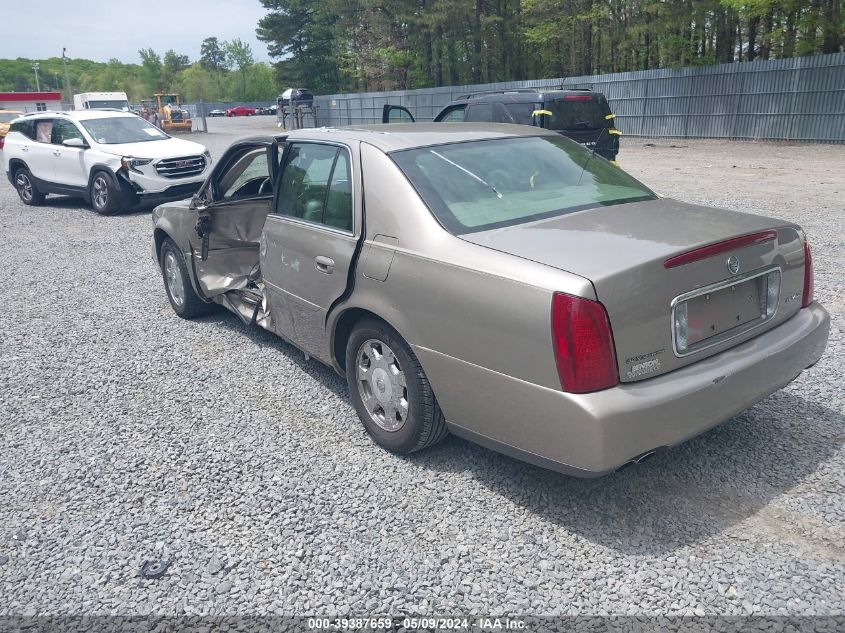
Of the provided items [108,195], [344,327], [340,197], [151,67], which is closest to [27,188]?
[108,195]

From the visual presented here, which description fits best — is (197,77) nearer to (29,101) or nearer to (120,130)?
(29,101)

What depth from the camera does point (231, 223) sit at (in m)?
5.79

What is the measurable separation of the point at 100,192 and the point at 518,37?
40.8 meters

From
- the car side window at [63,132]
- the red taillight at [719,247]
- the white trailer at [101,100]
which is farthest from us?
the white trailer at [101,100]

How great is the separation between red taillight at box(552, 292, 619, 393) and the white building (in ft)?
168

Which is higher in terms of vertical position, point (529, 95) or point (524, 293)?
point (529, 95)

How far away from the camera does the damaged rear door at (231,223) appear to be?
18.5ft

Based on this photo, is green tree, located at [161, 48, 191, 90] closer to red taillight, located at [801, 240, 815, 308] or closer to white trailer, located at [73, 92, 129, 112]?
white trailer, located at [73, 92, 129, 112]

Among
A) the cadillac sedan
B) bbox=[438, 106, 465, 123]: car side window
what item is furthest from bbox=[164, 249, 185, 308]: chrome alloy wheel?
bbox=[438, 106, 465, 123]: car side window

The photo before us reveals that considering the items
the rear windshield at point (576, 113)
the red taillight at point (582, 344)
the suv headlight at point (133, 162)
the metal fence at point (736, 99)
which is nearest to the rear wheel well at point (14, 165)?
the suv headlight at point (133, 162)

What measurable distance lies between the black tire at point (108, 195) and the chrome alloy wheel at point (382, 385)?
10.5 m

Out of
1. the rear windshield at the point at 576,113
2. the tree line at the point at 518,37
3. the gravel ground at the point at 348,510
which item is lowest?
the gravel ground at the point at 348,510

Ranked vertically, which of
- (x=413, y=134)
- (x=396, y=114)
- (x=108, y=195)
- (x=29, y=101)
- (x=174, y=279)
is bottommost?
(x=174, y=279)

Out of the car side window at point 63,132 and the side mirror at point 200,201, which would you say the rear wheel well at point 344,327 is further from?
the car side window at point 63,132
